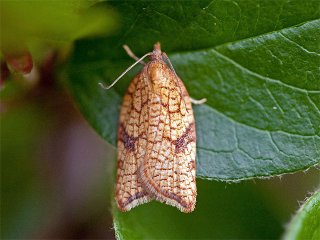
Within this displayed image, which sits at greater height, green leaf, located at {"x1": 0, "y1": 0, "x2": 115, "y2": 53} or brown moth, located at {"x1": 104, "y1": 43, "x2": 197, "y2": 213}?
green leaf, located at {"x1": 0, "y1": 0, "x2": 115, "y2": 53}

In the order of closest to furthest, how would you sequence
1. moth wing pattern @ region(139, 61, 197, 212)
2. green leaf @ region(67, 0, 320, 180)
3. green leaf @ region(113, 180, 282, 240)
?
green leaf @ region(67, 0, 320, 180) < moth wing pattern @ region(139, 61, 197, 212) < green leaf @ region(113, 180, 282, 240)

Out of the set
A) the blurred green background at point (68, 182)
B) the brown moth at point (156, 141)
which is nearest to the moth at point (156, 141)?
the brown moth at point (156, 141)

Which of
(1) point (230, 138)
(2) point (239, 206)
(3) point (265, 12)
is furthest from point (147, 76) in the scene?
(2) point (239, 206)

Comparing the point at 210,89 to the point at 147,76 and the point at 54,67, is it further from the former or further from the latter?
the point at 54,67

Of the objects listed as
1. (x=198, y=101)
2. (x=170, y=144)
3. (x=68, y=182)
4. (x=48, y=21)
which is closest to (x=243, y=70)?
(x=198, y=101)

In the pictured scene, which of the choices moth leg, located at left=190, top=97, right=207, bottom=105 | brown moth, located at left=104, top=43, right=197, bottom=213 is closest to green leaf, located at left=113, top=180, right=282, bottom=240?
brown moth, located at left=104, top=43, right=197, bottom=213

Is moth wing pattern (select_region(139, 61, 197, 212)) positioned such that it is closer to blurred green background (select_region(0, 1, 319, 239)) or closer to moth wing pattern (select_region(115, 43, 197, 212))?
moth wing pattern (select_region(115, 43, 197, 212))
